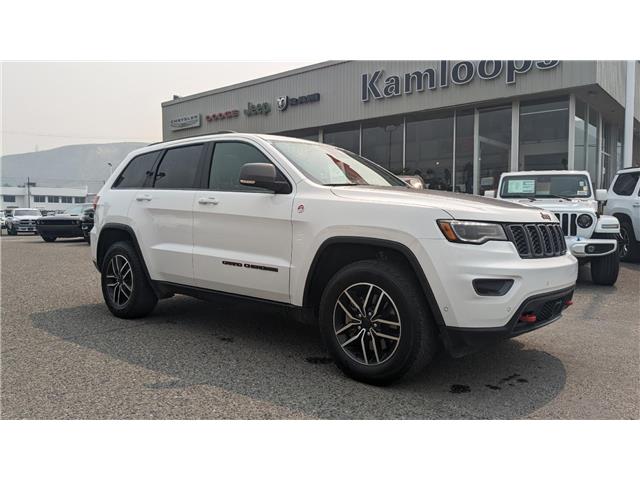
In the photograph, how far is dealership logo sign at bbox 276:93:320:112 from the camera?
1989 centimetres

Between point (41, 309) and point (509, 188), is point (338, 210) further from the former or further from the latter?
point (509, 188)

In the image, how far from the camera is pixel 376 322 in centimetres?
342

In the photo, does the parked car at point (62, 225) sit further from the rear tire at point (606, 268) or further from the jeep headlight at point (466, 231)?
the jeep headlight at point (466, 231)

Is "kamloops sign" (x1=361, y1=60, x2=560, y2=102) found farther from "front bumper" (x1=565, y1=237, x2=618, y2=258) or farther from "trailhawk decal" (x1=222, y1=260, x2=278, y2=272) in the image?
"trailhawk decal" (x1=222, y1=260, x2=278, y2=272)

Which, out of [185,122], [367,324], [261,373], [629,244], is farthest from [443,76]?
[185,122]

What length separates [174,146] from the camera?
5164mm

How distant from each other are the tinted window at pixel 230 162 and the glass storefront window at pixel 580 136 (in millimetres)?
13695

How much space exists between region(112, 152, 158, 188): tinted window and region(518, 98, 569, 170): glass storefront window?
43.3 ft

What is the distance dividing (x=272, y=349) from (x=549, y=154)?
13.8 m

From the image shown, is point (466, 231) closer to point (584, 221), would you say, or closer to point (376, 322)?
point (376, 322)

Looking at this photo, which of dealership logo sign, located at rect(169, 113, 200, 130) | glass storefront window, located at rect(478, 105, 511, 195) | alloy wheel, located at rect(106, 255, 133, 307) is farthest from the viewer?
dealership logo sign, located at rect(169, 113, 200, 130)

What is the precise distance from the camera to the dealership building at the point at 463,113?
14.6 m

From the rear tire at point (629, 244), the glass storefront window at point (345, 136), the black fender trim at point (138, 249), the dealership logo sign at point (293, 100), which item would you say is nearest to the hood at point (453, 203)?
the black fender trim at point (138, 249)

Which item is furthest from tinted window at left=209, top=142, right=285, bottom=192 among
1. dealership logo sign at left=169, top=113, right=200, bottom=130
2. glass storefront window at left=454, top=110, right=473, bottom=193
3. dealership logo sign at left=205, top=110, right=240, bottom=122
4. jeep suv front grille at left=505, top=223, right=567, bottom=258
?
dealership logo sign at left=169, top=113, right=200, bottom=130
